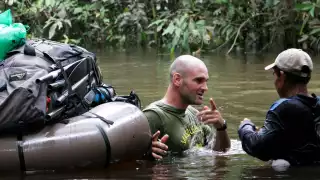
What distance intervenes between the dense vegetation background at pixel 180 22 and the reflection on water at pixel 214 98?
982 mm

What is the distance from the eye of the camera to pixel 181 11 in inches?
666

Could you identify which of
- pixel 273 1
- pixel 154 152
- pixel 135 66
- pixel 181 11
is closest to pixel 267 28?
pixel 273 1

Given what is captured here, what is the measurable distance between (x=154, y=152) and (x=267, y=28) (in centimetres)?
1115

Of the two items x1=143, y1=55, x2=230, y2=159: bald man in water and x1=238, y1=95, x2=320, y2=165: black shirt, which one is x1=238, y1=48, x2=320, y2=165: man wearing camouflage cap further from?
x1=143, y1=55, x2=230, y2=159: bald man in water

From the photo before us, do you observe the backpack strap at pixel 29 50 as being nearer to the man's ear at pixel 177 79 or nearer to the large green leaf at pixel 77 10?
the man's ear at pixel 177 79

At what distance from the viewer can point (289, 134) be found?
4.47 metres

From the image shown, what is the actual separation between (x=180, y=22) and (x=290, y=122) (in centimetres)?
1137

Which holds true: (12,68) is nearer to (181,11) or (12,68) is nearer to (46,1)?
(181,11)

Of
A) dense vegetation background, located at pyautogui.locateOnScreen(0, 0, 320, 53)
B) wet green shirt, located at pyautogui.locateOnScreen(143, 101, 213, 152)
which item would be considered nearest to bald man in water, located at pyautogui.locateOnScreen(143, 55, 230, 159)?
wet green shirt, located at pyautogui.locateOnScreen(143, 101, 213, 152)

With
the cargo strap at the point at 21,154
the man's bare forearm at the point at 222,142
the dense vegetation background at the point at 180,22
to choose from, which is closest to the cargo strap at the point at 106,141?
the cargo strap at the point at 21,154

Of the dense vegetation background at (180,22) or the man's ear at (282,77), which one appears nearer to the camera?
the man's ear at (282,77)

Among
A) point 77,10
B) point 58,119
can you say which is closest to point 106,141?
point 58,119

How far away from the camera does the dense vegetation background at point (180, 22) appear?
1495cm

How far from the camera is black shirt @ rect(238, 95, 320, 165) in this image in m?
4.43
